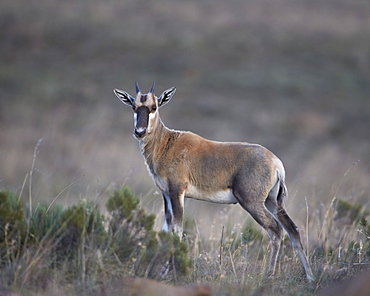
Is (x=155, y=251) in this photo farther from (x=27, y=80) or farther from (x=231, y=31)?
(x=231, y=31)

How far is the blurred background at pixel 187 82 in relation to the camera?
24906mm

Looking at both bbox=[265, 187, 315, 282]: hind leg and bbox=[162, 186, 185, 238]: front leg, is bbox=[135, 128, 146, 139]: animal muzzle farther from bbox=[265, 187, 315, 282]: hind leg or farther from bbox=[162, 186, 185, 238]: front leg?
bbox=[265, 187, 315, 282]: hind leg

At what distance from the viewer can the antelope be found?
8.88 metres

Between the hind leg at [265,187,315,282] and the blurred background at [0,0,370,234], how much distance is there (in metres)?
4.86

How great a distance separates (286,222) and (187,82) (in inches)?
1282

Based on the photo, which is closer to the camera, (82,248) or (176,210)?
(82,248)

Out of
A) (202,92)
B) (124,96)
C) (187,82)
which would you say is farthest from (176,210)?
(187,82)

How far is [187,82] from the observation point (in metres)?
41.0

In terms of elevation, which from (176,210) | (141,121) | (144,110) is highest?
(144,110)

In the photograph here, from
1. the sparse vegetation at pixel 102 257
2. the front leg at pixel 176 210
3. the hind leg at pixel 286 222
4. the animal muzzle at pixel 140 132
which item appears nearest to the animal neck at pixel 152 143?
the animal muzzle at pixel 140 132

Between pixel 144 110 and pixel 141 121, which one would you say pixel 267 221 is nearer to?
pixel 141 121

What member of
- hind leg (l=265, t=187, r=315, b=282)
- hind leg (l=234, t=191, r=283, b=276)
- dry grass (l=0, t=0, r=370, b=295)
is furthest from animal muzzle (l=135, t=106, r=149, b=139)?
hind leg (l=265, t=187, r=315, b=282)

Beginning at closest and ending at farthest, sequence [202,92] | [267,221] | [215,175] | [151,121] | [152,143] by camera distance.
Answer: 1. [267,221]
2. [215,175]
3. [151,121]
4. [152,143]
5. [202,92]

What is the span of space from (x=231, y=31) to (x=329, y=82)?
12131 millimetres
